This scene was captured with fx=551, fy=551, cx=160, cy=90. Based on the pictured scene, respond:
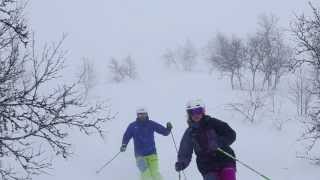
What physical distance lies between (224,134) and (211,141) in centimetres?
20

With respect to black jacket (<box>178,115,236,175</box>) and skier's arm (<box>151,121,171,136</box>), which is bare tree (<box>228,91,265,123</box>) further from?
black jacket (<box>178,115,236,175</box>)

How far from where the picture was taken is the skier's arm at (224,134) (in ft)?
23.5

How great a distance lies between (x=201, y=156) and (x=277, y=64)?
45276 mm

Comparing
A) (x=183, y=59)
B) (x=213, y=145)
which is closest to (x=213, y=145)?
(x=213, y=145)

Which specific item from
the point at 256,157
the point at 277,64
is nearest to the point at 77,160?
the point at 256,157

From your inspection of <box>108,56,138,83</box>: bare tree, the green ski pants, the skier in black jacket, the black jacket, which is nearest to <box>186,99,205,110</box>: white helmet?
the skier in black jacket

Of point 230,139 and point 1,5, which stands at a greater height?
point 1,5

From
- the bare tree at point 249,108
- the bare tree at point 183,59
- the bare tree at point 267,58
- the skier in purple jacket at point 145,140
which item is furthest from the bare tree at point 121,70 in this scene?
the skier in purple jacket at point 145,140

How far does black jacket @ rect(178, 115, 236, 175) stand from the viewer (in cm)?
718

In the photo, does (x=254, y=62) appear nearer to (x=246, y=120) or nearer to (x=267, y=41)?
(x=267, y=41)

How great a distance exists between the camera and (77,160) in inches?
Result: 620

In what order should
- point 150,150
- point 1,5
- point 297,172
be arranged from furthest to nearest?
point 297,172 → point 150,150 → point 1,5

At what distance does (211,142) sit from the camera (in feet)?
23.5

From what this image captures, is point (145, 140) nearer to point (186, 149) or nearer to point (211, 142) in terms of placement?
point (186, 149)
